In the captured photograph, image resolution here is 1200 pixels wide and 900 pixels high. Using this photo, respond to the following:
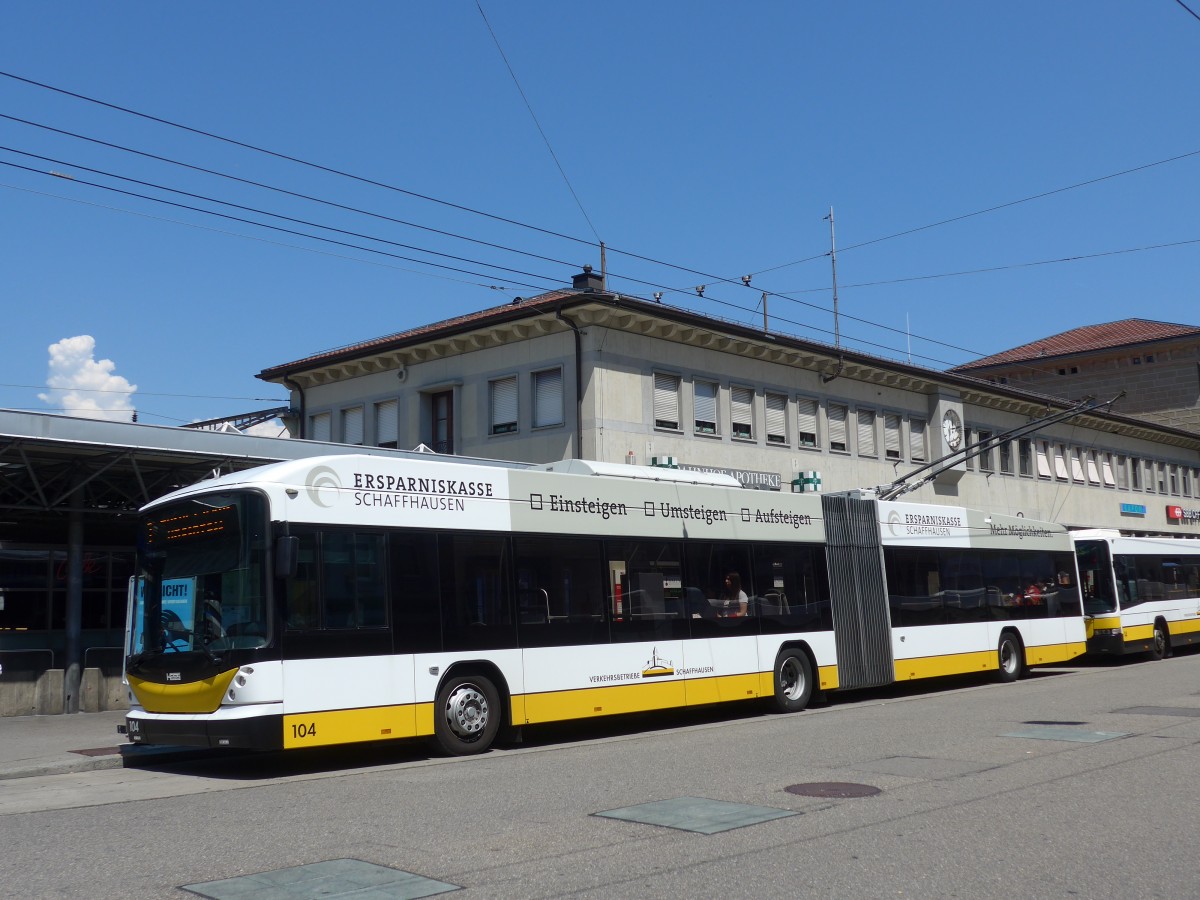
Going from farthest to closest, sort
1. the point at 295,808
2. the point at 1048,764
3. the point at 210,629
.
Result: the point at 210,629, the point at 1048,764, the point at 295,808

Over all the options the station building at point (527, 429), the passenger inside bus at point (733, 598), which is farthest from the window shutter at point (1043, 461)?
the passenger inside bus at point (733, 598)

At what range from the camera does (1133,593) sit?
1122 inches

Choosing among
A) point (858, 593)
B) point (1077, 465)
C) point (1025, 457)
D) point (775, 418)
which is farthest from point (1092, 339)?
point (858, 593)

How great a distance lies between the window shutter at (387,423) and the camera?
32.7 m

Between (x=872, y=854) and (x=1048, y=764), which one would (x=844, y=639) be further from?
(x=872, y=854)

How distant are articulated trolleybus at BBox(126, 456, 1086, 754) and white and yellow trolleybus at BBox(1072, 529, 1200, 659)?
979cm

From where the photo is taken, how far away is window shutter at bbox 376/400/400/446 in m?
32.7

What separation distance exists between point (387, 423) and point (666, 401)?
8.26 meters

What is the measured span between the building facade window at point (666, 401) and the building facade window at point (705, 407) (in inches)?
26.3

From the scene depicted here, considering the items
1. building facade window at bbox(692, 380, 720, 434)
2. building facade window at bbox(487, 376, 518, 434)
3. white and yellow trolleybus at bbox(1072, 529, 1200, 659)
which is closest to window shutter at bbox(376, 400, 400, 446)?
building facade window at bbox(487, 376, 518, 434)

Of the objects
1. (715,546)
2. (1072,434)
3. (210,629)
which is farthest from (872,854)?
(1072,434)

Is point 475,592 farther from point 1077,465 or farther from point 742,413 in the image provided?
point 1077,465

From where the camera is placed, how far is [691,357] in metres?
30.2

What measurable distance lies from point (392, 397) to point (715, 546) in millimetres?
17807
